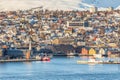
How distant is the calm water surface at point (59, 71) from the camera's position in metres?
56.6

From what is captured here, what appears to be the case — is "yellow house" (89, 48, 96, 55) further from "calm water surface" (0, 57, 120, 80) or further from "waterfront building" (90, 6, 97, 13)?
"waterfront building" (90, 6, 97, 13)

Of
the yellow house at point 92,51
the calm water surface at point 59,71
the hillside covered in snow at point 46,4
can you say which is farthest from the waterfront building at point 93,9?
the calm water surface at point 59,71

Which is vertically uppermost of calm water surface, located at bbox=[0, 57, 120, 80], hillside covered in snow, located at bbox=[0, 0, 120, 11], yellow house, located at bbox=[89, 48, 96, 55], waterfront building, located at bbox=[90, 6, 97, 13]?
hillside covered in snow, located at bbox=[0, 0, 120, 11]

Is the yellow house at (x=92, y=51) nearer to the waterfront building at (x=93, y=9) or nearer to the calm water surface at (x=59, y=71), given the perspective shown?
the calm water surface at (x=59, y=71)

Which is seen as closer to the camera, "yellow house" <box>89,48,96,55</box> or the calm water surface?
the calm water surface

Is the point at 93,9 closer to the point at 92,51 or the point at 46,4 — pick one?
the point at 46,4

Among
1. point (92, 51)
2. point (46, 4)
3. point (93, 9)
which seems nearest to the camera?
point (92, 51)

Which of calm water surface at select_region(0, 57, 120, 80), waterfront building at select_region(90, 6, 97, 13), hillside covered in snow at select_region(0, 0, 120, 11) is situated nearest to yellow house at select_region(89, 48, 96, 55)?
calm water surface at select_region(0, 57, 120, 80)

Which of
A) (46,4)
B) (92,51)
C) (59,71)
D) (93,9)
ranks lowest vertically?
(59,71)

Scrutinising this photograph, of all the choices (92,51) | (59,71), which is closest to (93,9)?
(92,51)

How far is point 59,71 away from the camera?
6153 cm

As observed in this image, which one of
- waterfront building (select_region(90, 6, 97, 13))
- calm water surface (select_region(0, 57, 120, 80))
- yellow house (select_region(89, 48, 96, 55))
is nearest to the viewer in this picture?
calm water surface (select_region(0, 57, 120, 80))

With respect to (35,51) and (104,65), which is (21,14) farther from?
(104,65)

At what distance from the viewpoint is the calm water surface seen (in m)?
56.6
